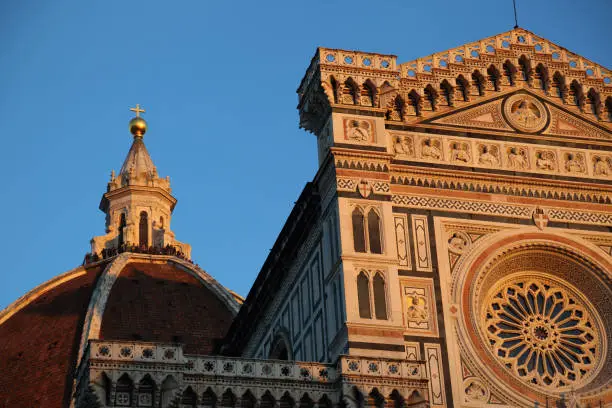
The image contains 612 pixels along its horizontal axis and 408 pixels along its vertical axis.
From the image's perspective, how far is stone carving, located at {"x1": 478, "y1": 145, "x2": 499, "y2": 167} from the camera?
3300 centimetres

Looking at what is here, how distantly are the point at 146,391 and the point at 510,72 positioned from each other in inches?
457

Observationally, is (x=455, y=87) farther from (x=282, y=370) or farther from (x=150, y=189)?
(x=150, y=189)

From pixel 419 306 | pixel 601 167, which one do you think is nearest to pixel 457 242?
pixel 419 306

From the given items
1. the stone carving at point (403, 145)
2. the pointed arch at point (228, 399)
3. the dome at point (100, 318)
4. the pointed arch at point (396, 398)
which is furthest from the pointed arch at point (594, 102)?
the dome at point (100, 318)

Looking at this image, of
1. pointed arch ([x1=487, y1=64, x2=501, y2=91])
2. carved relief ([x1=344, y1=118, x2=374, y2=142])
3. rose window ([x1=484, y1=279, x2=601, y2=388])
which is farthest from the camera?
pointed arch ([x1=487, y1=64, x2=501, y2=91])

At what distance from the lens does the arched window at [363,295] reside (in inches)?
1179

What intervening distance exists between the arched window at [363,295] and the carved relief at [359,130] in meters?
3.15

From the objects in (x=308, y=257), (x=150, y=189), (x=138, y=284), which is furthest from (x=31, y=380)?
(x=308, y=257)

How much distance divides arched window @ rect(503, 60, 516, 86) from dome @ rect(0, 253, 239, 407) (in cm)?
2525

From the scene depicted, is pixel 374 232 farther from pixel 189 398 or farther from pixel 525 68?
pixel 525 68

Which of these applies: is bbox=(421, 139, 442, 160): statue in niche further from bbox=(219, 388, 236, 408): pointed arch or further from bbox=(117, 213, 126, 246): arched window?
bbox=(117, 213, 126, 246): arched window

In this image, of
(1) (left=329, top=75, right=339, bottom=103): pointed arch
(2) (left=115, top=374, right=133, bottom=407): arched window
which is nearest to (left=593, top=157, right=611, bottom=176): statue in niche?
(1) (left=329, top=75, right=339, bottom=103): pointed arch

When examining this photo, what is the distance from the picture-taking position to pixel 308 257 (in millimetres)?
33219

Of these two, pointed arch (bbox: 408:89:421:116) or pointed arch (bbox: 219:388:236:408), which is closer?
pointed arch (bbox: 219:388:236:408)
